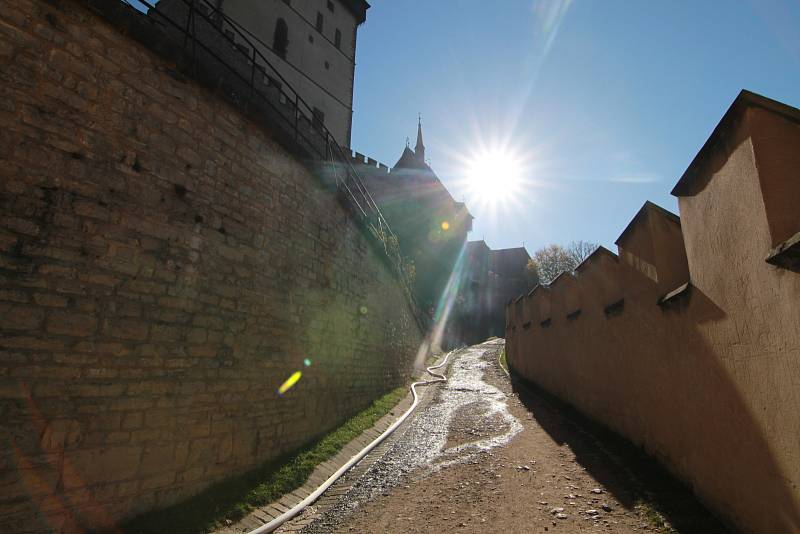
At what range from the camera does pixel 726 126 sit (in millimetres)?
3686

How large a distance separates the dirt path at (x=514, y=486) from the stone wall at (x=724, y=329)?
16.2 inches

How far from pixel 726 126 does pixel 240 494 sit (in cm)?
646

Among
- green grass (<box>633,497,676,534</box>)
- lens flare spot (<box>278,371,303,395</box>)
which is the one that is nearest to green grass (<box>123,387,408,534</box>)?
lens flare spot (<box>278,371,303,395</box>)

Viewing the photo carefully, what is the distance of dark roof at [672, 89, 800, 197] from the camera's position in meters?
3.18

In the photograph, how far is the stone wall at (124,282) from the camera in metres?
3.90

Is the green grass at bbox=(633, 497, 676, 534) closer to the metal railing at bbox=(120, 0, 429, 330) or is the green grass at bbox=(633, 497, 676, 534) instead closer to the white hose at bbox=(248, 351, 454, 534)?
the white hose at bbox=(248, 351, 454, 534)

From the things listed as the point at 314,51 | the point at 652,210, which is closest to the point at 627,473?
the point at 652,210

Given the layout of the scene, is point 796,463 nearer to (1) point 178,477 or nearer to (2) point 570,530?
(2) point 570,530

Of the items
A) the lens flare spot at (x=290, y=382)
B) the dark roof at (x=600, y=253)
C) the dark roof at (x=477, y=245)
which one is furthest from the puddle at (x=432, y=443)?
the dark roof at (x=477, y=245)

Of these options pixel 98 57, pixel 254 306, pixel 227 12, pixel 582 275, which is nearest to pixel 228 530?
pixel 254 306

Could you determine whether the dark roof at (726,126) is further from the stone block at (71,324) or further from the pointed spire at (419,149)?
the pointed spire at (419,149)

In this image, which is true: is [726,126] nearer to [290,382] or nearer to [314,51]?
[290,382]

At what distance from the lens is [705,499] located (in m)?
4.24

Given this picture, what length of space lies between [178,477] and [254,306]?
2403mm
